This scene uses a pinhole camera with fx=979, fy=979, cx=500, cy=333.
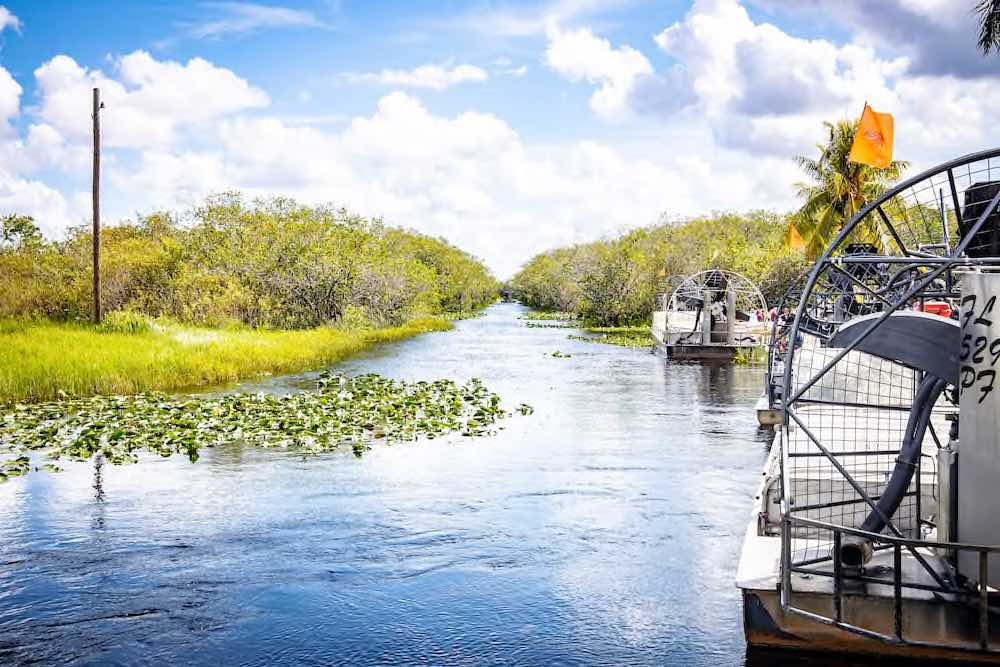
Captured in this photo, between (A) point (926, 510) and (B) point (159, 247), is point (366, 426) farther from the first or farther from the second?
(B) point (159, 247)

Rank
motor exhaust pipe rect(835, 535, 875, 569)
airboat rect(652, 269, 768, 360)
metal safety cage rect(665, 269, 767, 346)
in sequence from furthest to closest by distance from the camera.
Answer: metal safety cage rect(665, 269, 767, 346) < airboat rect(652, 269, 768, 360) < motor exhaust pipe rect(835, 535, 875, 569)

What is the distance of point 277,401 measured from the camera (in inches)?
798

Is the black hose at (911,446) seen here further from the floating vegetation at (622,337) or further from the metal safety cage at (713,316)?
the floating vegetation at (622,337)

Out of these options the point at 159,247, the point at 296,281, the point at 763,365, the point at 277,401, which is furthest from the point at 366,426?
the point at 159,247

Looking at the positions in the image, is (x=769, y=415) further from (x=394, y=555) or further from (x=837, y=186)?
(x=837, y=186)

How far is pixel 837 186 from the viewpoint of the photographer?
34.7 m

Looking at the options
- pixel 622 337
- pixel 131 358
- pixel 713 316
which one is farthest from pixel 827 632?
pixel 622 337

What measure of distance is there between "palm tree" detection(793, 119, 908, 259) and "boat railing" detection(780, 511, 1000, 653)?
29934mm

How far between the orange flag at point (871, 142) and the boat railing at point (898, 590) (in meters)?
8.70

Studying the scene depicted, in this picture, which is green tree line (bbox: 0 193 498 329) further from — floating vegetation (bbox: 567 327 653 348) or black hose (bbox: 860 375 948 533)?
black hose (bbox: 860 375 948 533)

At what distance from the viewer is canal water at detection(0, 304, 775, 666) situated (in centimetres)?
767

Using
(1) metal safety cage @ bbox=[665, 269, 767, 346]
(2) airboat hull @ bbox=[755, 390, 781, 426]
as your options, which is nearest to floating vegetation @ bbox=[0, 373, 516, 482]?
(2) airboat hull @ bbox=[755, 390, 781, 426]

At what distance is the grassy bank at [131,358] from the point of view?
67.7 ft

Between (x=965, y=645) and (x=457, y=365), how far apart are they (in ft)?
84.8
